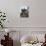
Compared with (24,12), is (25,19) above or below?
below

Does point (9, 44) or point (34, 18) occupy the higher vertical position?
point (34, 18)

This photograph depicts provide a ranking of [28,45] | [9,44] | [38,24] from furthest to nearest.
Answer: [38,24], [9,44], [28,45]

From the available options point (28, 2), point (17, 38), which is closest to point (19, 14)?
point (28, 2)

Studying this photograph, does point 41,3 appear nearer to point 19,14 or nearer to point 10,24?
point 19,14

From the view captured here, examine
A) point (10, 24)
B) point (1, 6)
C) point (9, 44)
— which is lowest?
point (9, 44)

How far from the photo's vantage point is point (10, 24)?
142 inches

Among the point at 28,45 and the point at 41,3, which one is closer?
the point at 28,45

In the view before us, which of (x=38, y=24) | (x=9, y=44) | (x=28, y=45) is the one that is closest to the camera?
(x=28, y=45)

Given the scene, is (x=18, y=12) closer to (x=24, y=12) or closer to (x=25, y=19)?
(x=24, y=12)

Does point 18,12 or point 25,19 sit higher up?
point 18,12

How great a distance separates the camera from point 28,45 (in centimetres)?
290

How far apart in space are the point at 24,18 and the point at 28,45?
0.90m

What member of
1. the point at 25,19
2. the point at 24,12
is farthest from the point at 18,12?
the point at 25,19

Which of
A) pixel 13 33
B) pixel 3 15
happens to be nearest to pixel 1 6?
pixel 3 15
